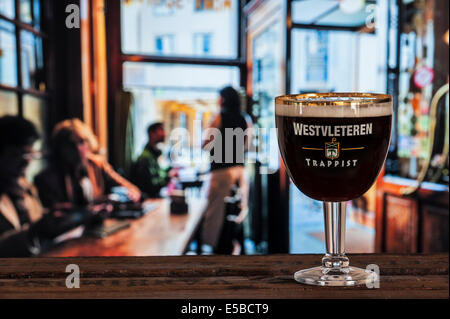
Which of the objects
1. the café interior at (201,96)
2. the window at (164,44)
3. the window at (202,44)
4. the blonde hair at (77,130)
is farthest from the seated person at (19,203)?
the window at (202,44)

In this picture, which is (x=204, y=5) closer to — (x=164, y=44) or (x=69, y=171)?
(x=164, y=44)

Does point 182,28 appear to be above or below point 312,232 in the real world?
above

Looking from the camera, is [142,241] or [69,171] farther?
[69,171]

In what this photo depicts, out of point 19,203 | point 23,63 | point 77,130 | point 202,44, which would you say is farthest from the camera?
point 202,44

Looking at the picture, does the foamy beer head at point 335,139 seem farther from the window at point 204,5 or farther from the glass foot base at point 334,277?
the window at point 204,5

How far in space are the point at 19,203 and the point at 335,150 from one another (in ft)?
10.1

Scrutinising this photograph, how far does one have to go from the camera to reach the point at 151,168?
467cm

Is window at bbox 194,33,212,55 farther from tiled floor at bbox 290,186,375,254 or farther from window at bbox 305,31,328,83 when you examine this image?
window at bbox 305,31,328,83

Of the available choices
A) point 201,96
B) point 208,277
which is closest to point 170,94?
point 201,96

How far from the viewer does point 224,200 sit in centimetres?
475

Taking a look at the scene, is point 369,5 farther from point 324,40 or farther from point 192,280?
point 192,280

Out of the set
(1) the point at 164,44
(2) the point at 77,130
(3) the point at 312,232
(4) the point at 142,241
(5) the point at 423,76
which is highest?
(1) the point at 164,44
